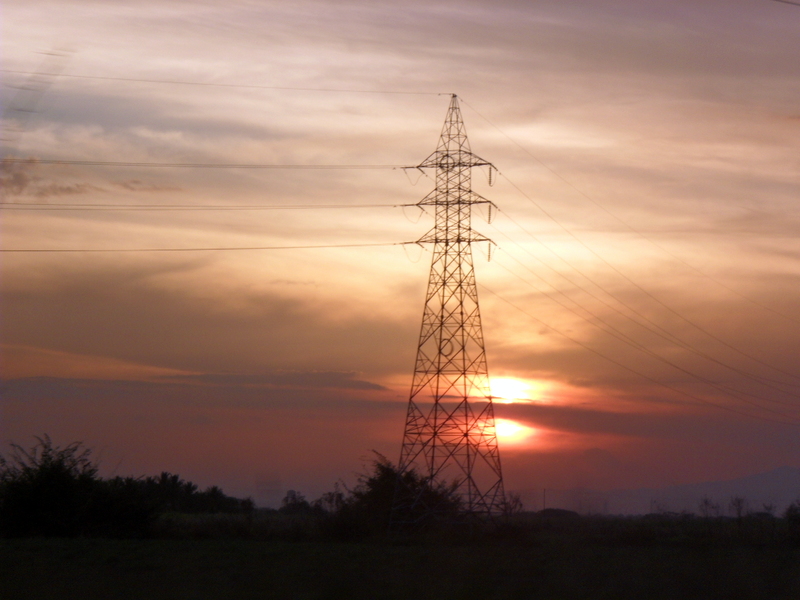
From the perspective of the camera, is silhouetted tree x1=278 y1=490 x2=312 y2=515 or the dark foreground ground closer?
the dark foreground ground

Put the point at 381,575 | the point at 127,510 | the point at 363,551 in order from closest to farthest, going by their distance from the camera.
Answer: the point at 381,575 < the point at 363,551 < the point at 127,510

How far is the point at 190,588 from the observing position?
65.0 feet

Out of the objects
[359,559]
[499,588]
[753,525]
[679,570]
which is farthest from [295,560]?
[753,525]

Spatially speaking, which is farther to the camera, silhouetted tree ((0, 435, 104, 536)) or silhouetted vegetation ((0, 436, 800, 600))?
silhouetted tree ((0, 435, 104, 536))

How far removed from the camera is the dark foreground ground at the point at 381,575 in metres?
19.2

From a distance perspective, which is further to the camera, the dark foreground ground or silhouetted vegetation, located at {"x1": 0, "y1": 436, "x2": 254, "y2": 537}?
silhouetted vegetation, located at {"x1": 0, "y1": 436, "x2": 254, "y2": 537}

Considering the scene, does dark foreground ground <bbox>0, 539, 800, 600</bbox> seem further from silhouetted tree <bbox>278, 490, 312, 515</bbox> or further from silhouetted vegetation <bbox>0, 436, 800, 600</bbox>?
silhouetted tree <bbox>278, 490, 312, 515</bbox>

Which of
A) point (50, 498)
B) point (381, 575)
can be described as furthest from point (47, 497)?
point (381, 575)

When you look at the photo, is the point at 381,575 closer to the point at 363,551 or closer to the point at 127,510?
the point at 363,551

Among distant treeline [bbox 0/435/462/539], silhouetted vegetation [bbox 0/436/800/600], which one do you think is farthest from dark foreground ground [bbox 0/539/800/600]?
distant treeline [bbox 0/435/462/539]

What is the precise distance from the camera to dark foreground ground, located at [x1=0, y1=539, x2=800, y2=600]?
19.2 meters

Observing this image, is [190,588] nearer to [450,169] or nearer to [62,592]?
[62,592]

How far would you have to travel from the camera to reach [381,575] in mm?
21625

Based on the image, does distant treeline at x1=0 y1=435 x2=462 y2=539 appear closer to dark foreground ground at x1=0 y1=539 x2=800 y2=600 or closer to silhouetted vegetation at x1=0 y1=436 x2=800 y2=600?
silhouetted vegetation at x1=0 y1=436 x2=800 y2=600
